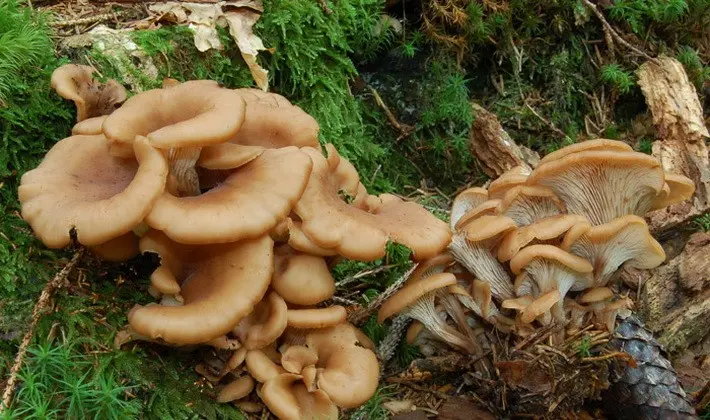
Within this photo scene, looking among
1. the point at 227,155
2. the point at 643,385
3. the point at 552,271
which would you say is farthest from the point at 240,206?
the point at 643,385

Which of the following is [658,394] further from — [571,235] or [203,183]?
[203,183]

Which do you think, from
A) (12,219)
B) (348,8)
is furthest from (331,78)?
(12,219)

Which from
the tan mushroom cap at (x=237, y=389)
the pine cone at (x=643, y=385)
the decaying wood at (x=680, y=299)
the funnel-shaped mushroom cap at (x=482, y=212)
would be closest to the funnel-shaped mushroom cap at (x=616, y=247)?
the pine cone at (x=643, y=385)

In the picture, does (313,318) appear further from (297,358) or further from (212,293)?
(212,293)

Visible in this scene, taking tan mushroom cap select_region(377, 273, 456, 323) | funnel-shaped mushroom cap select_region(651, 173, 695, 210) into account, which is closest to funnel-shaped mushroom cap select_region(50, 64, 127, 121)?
tan mushroom cap select_region(377, 273, 456, 323)

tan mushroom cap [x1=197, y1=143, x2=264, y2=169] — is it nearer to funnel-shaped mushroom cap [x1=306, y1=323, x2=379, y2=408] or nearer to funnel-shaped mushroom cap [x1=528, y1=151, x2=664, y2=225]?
funnel-shaped mushroom cap [x1=306, y1=323, x2=379, y2=408]

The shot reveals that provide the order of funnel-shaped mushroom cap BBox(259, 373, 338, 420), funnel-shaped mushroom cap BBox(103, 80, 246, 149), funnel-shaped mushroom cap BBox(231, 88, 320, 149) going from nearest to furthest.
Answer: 1. funnel-shaped mushroom cap BBox(103, 80, 246, 149)
2. funnel-shaped mushroom cap BBox(259, 373, 338, 420)
3. funnel-shaped mushroom cap BBox(231, 88, 320, 149)
